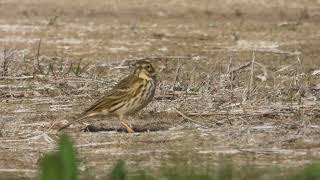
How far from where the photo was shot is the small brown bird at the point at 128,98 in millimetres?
12078

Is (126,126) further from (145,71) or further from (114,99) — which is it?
(145,71)

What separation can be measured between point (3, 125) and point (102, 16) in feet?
36.0

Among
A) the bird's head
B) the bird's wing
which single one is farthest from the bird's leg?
the bird's head

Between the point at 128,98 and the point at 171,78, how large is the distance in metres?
4.15

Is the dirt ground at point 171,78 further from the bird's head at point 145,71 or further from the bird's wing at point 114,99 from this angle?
the bird's head at point 145,71

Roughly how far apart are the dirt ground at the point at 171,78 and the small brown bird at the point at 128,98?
22 centimetres

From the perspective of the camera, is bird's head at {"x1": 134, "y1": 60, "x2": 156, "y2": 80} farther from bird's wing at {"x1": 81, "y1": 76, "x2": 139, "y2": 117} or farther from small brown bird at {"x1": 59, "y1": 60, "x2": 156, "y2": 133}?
bird's wing at {"x1": 81, "y1": 76, "x2": 139, "y2": 117}

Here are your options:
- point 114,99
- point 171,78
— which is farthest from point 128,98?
point 171,78

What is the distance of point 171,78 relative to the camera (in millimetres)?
16219

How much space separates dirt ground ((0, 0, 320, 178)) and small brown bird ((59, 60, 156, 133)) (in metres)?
0.22

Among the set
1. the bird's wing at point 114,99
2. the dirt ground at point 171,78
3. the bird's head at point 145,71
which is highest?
the bird's head at point 145,71

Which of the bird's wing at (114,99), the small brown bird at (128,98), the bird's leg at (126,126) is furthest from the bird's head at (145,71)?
the bird's leg at (126,126)

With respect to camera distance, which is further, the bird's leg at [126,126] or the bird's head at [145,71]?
the bird's head at [145,71]

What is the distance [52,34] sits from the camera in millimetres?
21188
